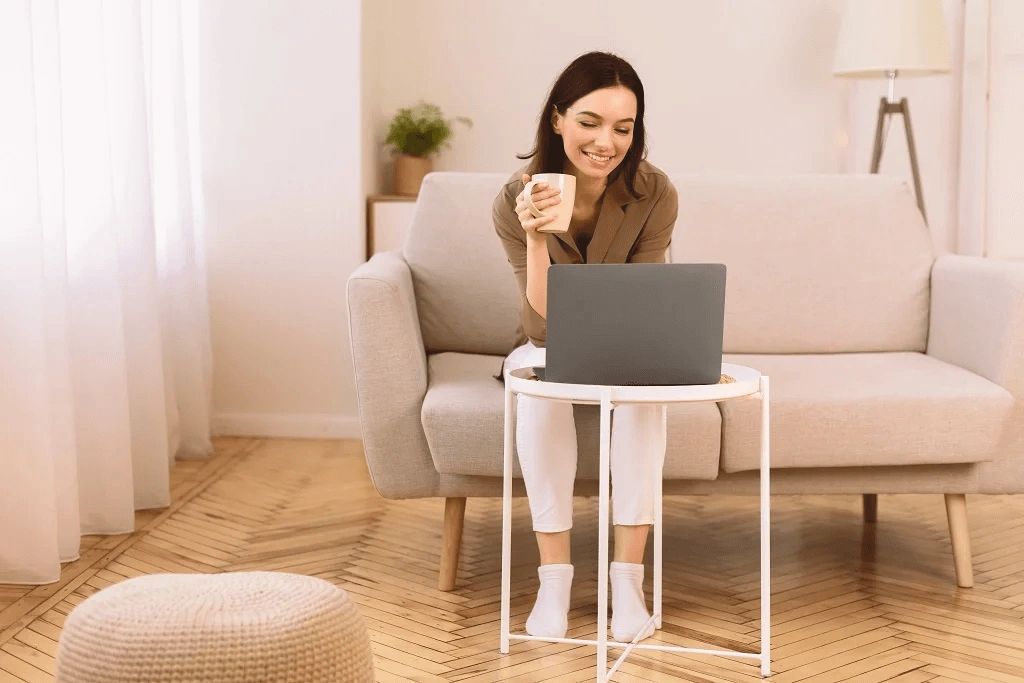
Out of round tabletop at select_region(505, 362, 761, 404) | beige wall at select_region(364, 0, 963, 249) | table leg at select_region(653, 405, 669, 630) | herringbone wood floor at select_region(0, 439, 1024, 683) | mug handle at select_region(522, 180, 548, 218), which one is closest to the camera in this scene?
round tabletop at select_region(505, 362, 761, 404)

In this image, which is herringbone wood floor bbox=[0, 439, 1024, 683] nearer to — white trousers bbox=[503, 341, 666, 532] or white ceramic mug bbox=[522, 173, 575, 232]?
white trousers bbox=[503, 341, 666, 532]

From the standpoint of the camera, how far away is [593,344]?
1708mm

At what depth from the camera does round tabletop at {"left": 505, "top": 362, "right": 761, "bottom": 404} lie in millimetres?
1667

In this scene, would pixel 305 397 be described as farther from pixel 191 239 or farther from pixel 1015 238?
pixel 1015 238

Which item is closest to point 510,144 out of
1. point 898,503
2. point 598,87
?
point 898,503

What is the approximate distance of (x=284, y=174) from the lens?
12.8ft

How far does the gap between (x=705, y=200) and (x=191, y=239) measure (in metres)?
1.69

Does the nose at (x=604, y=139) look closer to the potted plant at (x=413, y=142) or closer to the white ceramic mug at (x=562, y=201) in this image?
the white ceramic mug at (x=562, y=201)

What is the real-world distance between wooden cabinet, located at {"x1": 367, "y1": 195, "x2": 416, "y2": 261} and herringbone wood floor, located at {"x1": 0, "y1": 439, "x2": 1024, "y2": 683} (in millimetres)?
898

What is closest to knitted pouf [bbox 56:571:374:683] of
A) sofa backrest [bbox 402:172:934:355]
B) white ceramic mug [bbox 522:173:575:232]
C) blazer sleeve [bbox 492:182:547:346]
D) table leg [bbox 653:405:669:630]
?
white ceramic mug [bbox 522:173:575:232]

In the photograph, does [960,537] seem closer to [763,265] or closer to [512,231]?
[763,265]

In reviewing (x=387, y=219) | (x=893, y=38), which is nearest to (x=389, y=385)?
(x=387, y=219)

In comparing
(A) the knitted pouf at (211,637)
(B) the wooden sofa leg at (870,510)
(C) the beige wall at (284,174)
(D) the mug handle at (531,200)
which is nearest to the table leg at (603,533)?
(D) the mug handle at (531,200)

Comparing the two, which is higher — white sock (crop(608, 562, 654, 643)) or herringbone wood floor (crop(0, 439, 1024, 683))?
white sock (crop(608, 562, 654, 643))
